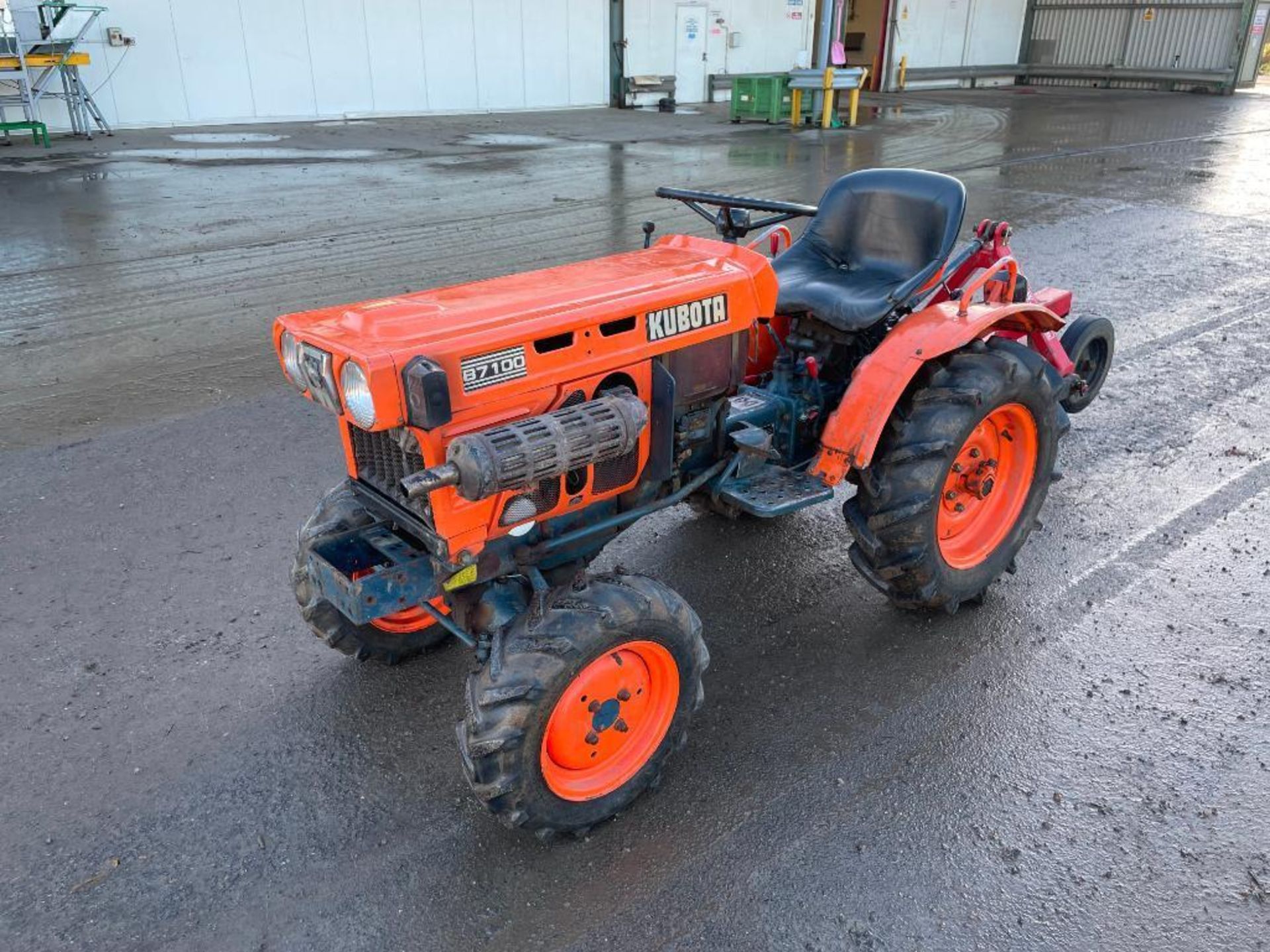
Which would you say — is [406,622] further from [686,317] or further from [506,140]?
[506,140]

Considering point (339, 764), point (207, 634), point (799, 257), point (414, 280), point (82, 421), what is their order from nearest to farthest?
point (339, 764)
point (207, 634)
point (799, 257)
point (82, 421)
point (414, 280)

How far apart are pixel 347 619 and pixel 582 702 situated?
868mm

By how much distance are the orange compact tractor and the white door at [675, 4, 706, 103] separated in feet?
61.2

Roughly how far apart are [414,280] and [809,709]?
16.9 ft

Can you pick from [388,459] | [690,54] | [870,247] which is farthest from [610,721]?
[690,54]

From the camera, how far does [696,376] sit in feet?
8.96

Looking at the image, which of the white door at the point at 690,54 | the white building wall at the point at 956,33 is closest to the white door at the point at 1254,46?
the white building wall at the point at 956,33

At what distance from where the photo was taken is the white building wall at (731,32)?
19922 mm

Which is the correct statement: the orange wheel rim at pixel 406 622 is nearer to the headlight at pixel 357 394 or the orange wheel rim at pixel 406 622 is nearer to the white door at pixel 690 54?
the headlight at pixel 357 394

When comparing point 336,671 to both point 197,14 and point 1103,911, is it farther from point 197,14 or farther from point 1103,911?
point 197,14

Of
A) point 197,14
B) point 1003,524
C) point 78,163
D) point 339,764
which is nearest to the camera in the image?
point 339,764

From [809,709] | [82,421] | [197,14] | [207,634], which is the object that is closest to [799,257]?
[809,709]

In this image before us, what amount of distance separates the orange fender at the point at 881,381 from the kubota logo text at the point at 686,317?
22.0 inches

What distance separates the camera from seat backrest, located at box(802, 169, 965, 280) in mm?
3418
